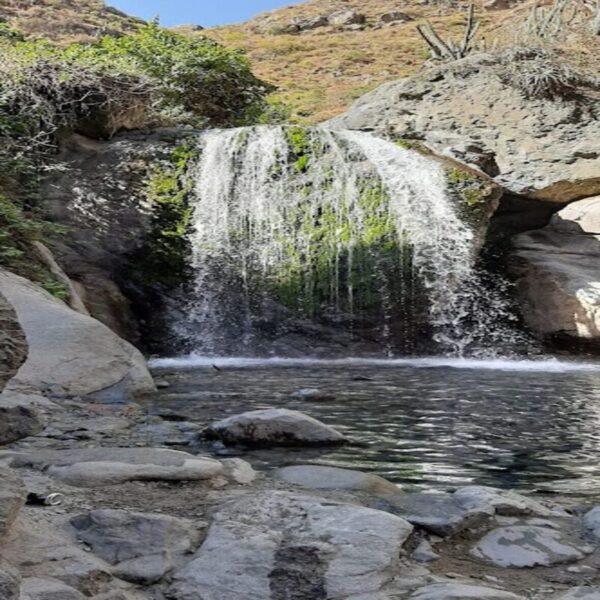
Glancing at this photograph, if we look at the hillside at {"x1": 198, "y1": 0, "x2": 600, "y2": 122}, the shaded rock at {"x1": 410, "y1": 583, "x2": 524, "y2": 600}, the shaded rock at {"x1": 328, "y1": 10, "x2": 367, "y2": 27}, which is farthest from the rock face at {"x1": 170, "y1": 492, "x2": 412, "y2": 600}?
the shaded rock at {"x1": 328, "y1": 10, "x2": 367, "y2": 27}

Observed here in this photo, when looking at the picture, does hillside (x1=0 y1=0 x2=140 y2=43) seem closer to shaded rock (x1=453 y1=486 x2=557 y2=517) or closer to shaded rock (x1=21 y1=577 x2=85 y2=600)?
shaded rock (x1=453 y1=486 x2=557 y2=517)

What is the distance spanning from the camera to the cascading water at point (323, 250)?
10805 millimetres

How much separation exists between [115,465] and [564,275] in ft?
32.9

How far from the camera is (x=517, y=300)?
11898 mm

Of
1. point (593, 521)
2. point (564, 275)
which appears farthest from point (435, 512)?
point (564, 275)

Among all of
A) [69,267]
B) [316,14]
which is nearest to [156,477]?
[69,267]

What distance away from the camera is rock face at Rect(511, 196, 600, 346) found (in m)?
11.3

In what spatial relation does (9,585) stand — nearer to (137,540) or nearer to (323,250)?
(137,540)

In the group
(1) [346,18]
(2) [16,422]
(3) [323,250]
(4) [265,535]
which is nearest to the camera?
(4) [265,535]

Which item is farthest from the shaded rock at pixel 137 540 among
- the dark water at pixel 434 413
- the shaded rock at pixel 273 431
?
the shaded rock at pixel 273 431

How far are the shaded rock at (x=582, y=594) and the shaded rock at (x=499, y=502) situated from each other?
2.11 feet

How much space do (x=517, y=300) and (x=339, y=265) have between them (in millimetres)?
2969

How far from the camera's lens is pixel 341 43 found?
35.4 m

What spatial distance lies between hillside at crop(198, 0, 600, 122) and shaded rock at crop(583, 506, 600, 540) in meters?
21.7
